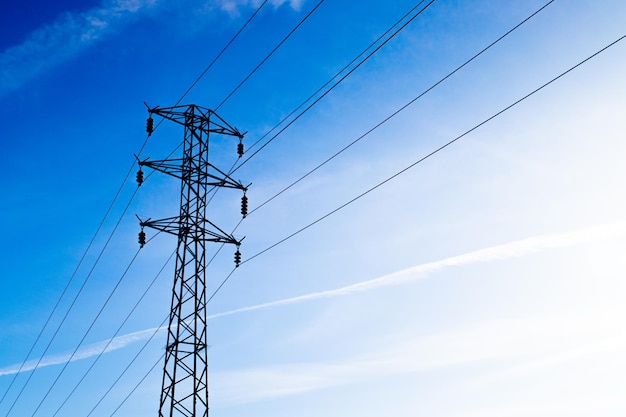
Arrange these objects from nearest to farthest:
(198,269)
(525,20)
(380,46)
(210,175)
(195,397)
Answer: (525,20)
(380,46)
(195,397)
(198,269)
(210,175)

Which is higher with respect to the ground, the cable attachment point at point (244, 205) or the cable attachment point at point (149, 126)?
the cable attachment point at point (149, 126)

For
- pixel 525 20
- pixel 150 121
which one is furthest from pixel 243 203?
pixel 525 20

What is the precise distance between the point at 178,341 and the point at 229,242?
600cm

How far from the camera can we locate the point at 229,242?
3067 centimetres

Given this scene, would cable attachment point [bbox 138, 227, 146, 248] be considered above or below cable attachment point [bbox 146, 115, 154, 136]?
below

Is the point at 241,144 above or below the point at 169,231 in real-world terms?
above

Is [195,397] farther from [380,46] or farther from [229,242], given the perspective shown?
[380,46]

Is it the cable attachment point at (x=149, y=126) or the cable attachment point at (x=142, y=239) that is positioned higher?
the cable attachment point at (x=149, y=126)

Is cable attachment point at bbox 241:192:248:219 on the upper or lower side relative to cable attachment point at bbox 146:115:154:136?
lower

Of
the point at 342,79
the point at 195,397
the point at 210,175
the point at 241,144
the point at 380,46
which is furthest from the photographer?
the point at 241,144

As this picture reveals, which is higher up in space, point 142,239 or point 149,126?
point 149,126

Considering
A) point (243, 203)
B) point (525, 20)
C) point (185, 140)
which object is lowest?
point (525, 20)

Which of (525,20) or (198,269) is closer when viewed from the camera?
(525,20)

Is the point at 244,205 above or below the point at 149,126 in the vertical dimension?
below
